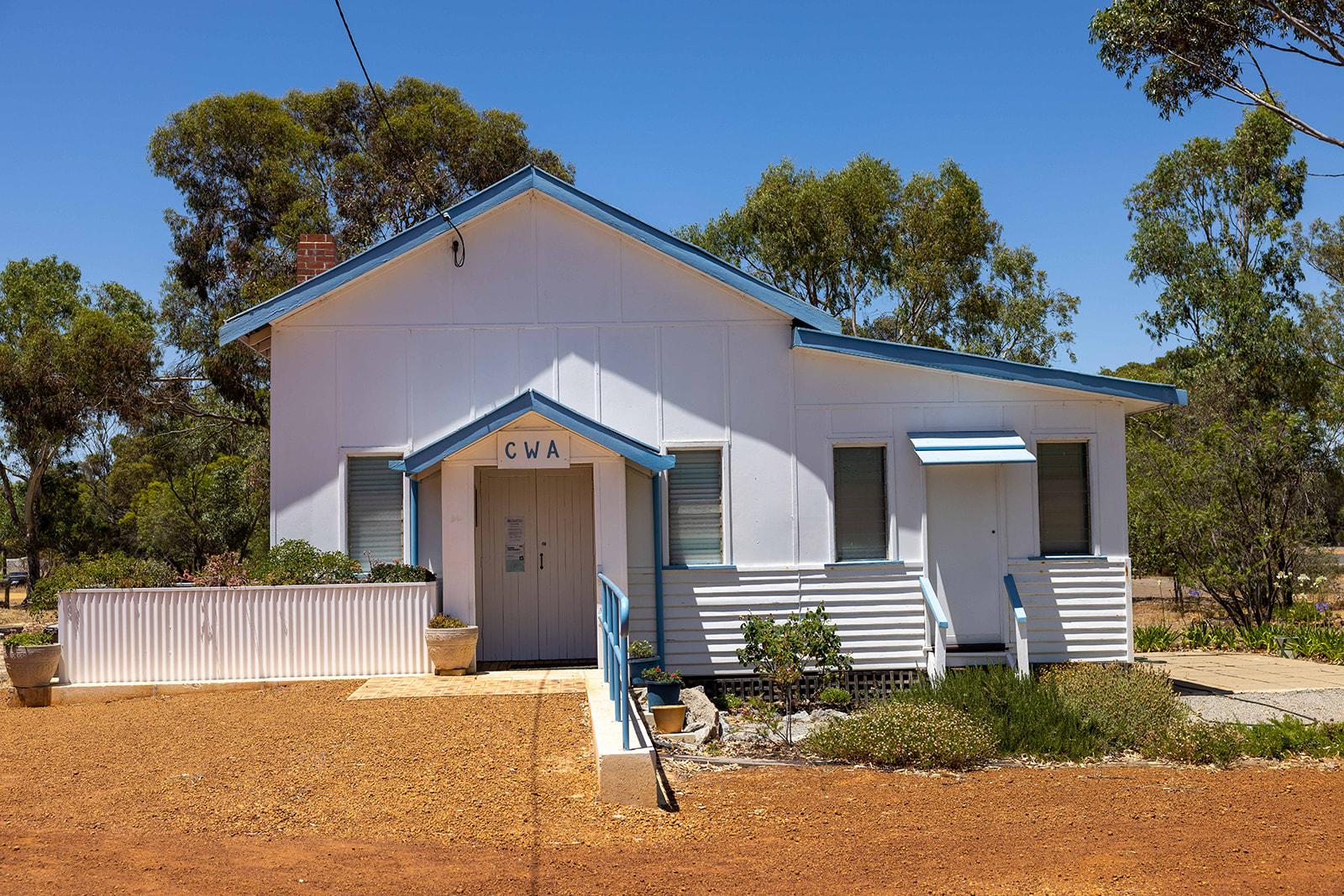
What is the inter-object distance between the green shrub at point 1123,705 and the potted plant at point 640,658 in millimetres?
3992

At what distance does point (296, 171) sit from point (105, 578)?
785 inches

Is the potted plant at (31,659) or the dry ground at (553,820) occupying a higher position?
the potted plant at (31,659)

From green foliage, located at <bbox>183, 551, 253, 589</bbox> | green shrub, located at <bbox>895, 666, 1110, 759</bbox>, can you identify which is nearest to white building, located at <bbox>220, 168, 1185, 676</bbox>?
green foliage, located at <bbox>183, 551, 253, 589</bbox>

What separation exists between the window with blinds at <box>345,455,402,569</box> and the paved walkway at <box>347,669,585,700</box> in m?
1.68

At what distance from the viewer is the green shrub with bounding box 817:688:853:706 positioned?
12844mm

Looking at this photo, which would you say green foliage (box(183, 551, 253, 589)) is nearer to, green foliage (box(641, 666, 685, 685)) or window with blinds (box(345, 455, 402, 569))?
window with blinds (box(345, 455, 402, 569))

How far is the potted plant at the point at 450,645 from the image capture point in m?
12.1

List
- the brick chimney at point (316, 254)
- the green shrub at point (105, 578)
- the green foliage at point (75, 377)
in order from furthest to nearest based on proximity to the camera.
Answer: the green foliage at point (75, 377) → the brick chimney at point (316, 254) → the green shrub at point (105, 578)

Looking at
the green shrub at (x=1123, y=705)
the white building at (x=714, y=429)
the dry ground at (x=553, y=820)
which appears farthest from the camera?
the white building at (x=714, y=429)

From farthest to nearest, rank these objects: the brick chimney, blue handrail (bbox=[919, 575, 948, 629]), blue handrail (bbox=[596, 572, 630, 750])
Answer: the brick chimney < blue handrail (bbox=[919, 575, 948, 629]) < blue handrail (bbox=[596, 572, 630, 750])

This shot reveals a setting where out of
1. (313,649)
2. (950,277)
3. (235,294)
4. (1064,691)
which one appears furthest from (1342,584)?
(235,294)

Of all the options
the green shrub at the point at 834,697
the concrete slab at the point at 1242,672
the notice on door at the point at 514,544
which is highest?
the notice on door at the point at 514,544

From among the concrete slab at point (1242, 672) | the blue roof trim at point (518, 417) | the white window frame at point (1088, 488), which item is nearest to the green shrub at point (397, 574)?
the blue roof trim at point (518, 417)

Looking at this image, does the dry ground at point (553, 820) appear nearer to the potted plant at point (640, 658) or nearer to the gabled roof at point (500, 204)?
the potted plant at point (640, 658)
